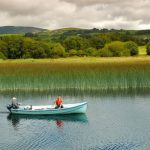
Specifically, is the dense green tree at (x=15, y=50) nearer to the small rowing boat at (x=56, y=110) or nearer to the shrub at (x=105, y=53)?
the shrub at (x=105, y=53)

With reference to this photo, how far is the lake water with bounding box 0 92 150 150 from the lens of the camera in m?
26.6

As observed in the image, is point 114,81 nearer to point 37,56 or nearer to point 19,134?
point 19,134

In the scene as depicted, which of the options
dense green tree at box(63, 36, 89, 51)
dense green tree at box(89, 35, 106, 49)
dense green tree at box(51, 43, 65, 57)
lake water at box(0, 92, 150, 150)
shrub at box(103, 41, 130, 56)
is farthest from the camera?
dense green tree at box(89, 35, 106, 49)

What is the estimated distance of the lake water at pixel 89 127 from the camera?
87.3ft

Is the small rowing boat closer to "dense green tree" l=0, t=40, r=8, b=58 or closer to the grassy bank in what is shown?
the grassy bank

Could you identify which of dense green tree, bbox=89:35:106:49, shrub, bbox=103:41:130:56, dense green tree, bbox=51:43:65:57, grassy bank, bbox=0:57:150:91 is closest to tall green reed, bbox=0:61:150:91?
grassy bank, bbox=0:57:150:91

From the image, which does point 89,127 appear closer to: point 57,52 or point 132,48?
point 57,52

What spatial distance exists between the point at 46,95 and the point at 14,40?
64815mm

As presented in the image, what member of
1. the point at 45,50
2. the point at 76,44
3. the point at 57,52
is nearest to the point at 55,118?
the point at 45,50

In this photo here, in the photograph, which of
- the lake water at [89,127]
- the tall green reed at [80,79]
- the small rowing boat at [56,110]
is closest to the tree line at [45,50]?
the tall green reed at [80,79]

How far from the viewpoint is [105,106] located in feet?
133

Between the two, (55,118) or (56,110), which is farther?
(56,110)

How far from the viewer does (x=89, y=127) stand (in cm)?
3186

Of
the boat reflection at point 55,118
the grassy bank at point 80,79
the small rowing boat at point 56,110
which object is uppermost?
the grassy bank at point 80,79
